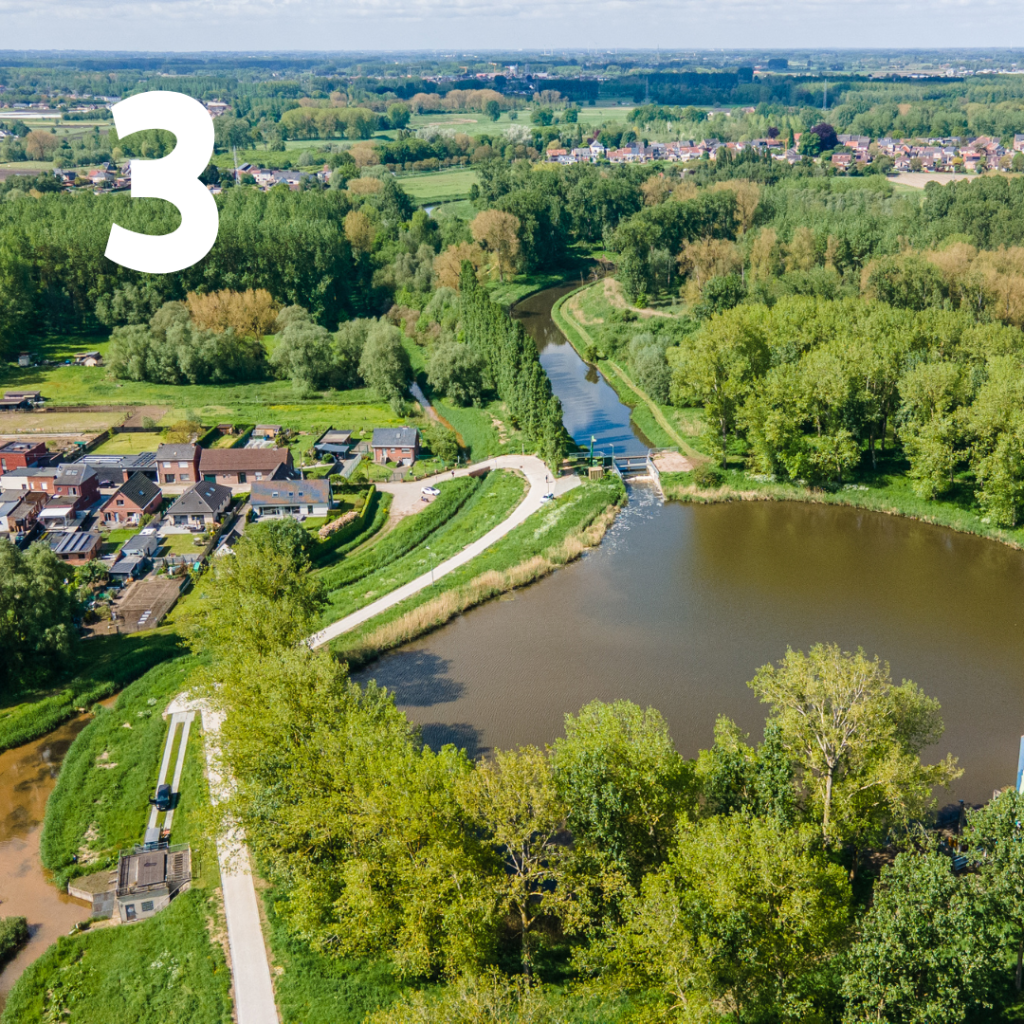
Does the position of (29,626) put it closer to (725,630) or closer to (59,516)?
(59,516)

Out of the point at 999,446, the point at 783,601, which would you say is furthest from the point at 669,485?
the point at 999,446

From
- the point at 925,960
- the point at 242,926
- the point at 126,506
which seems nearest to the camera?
the point at 925,960

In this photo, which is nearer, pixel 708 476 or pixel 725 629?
pixel 725 629

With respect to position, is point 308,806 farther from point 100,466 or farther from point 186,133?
point 100,466

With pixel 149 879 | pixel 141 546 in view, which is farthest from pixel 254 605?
pixel 141 546

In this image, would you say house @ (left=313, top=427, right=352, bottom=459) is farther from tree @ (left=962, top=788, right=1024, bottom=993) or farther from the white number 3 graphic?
tree @ (left=962, top=788, right=1024, bottom=993)

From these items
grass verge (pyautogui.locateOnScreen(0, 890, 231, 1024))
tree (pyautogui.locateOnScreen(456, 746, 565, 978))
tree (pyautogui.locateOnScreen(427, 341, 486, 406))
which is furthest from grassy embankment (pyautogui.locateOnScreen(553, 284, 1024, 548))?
grass verge (pyautogui.locateOnScreen(0, 890, 231, 1024))
